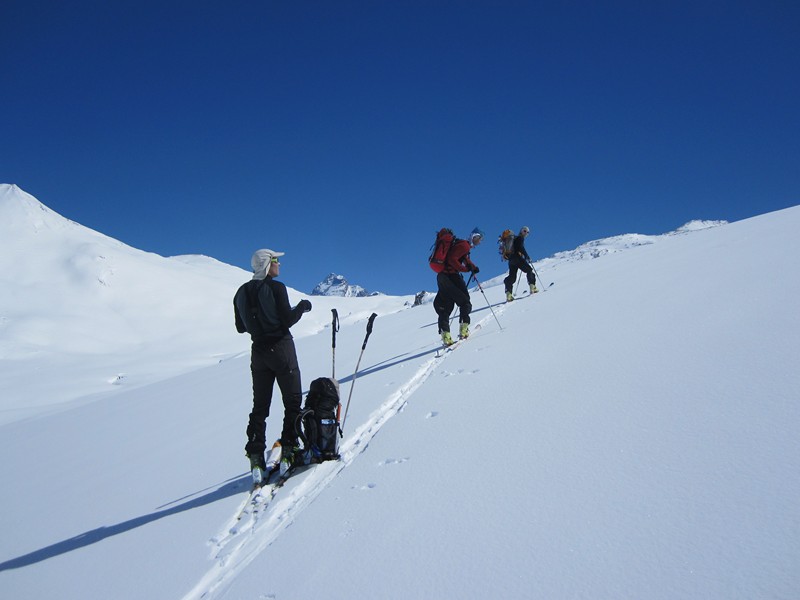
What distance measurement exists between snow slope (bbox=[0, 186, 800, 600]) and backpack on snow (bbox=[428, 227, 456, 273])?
241 cm

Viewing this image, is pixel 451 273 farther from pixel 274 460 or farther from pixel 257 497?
pixel 257 497

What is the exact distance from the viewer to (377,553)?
2.26 m

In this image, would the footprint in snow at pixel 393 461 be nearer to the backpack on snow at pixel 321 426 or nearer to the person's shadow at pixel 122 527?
the backpack on snow at pixel 321 426

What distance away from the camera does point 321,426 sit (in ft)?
12.8

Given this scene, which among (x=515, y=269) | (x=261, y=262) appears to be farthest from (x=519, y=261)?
(x=261, y=262)

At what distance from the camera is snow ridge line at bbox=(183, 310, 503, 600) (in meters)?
2.52

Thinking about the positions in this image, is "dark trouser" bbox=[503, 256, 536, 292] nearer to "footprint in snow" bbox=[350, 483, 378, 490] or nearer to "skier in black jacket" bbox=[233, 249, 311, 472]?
"skier in black jacket" bbox=[233, 249, 311, 472]

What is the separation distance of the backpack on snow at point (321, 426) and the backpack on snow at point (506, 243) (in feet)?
29.6

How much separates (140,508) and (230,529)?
1324mm

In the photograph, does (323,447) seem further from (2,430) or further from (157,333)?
(157,333)

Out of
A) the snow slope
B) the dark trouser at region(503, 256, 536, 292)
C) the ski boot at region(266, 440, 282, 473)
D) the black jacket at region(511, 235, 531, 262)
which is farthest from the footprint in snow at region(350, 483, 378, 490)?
the black jacket at region(511, 235, 531, 262)

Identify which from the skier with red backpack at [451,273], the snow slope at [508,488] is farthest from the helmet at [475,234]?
the snow slope at [508,488]

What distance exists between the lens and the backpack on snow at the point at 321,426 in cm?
387

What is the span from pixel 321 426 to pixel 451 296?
4.66 m
